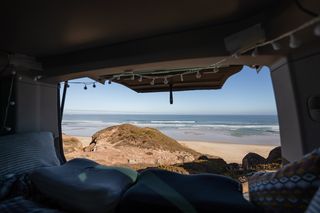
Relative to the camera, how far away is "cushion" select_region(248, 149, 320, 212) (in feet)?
2.87

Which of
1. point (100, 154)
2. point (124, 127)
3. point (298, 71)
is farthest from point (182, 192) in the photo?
point (124, 127)

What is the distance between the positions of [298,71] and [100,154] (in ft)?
13.8

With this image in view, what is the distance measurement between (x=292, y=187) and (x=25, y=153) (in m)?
2.12

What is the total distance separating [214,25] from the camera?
1763 mm

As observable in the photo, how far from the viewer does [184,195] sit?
1173 millimetres

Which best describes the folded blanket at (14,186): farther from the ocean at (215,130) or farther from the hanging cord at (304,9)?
the ocean at (215,130)

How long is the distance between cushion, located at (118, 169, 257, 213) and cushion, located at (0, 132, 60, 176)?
3.80 ft

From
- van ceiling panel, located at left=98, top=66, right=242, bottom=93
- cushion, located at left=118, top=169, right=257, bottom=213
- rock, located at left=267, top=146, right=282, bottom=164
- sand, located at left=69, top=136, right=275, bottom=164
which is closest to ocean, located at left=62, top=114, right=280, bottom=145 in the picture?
sand, located at left=69, top=136, right=275, bottom=164

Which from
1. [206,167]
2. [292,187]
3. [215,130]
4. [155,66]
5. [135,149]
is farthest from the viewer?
[215,130]

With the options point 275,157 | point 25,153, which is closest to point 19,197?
point 25,153

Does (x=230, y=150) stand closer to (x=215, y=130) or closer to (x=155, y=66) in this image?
(x=155, y=66)

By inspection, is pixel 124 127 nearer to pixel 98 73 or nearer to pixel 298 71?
pixel 98 73

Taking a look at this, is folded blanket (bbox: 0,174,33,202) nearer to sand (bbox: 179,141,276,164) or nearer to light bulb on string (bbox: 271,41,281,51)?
light bulb on string (bbox: 271,41,281,51)

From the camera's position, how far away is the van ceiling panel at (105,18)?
54.6 inches
